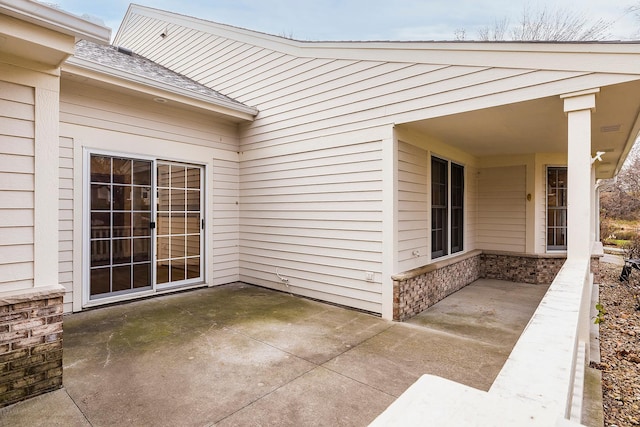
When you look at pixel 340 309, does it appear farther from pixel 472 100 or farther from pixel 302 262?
pixel 472 100

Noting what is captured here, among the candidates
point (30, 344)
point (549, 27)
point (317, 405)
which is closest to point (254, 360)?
point (317, 405)

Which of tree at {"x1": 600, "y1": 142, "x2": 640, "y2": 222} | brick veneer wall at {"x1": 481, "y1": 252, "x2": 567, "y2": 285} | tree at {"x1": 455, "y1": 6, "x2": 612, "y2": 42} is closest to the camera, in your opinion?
brick veneer wall at {"x1": 481, "y1": 252, "x2": 567, "y2": 285}

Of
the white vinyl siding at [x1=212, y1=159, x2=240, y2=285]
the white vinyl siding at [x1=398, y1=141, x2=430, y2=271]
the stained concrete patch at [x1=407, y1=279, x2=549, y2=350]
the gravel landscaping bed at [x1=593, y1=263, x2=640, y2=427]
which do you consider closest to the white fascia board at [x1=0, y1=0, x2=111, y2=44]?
the white vinyl siding at [x1=398, y1=141, x2=430, y2=271]

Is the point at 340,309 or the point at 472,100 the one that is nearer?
the point at 472,100

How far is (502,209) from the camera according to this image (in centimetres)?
716

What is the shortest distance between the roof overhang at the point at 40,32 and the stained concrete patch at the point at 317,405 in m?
2.95

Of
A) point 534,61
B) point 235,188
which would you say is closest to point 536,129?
point 534,61

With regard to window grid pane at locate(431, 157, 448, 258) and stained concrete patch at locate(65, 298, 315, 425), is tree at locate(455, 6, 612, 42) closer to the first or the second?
window grid pane at locate(431, 157, 448, 258)

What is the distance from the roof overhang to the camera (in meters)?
2.29

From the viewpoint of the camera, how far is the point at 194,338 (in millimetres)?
3723

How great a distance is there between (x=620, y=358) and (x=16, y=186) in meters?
6.09

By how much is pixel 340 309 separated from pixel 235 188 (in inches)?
121

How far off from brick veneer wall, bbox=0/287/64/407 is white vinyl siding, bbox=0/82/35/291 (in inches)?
6.7

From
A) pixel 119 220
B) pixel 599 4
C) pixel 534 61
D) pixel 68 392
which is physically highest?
pixel 599 4
